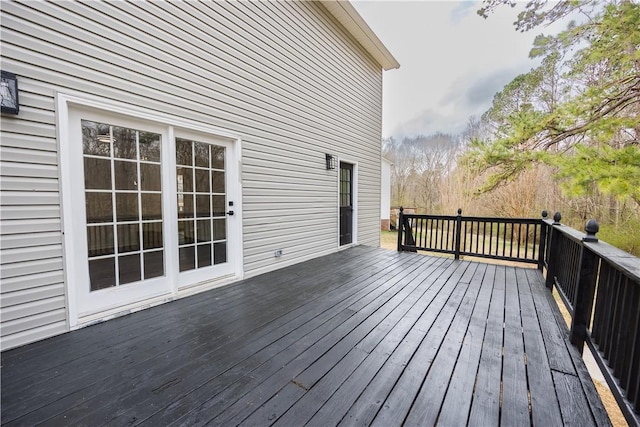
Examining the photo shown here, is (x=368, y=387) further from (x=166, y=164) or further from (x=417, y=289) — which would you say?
(x=166, y=164)

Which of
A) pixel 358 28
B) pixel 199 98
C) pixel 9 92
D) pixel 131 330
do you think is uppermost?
pixel 358 28

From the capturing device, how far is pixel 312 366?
5.59 feet

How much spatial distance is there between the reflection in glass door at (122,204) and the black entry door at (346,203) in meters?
3.72

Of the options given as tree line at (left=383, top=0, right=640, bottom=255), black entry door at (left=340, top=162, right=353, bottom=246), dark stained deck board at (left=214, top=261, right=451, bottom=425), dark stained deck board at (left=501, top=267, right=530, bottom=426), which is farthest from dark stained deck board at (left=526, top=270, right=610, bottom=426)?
black entry door at (left=340, top=162, right=353, bottom=246)

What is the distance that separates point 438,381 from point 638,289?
1.13 meters

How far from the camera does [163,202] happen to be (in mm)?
2758

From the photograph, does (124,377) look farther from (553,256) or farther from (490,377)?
(553,256)

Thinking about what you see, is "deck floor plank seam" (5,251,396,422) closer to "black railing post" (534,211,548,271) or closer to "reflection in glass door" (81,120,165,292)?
"reflection in glass door" (81,120,165,292)

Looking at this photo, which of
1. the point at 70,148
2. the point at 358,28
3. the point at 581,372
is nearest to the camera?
the point at 581,372

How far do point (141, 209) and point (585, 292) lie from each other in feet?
12.9

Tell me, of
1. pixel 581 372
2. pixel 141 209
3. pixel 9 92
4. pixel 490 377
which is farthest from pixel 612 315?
pixel 9 92

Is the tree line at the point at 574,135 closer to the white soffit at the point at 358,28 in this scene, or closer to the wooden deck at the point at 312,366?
the white soffit at the point at 358,28

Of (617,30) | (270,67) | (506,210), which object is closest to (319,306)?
(270,67)

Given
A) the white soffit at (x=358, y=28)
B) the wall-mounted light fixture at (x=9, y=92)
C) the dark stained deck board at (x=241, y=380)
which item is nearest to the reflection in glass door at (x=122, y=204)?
the wall-mounted light fixture at (x=9, y=92)
